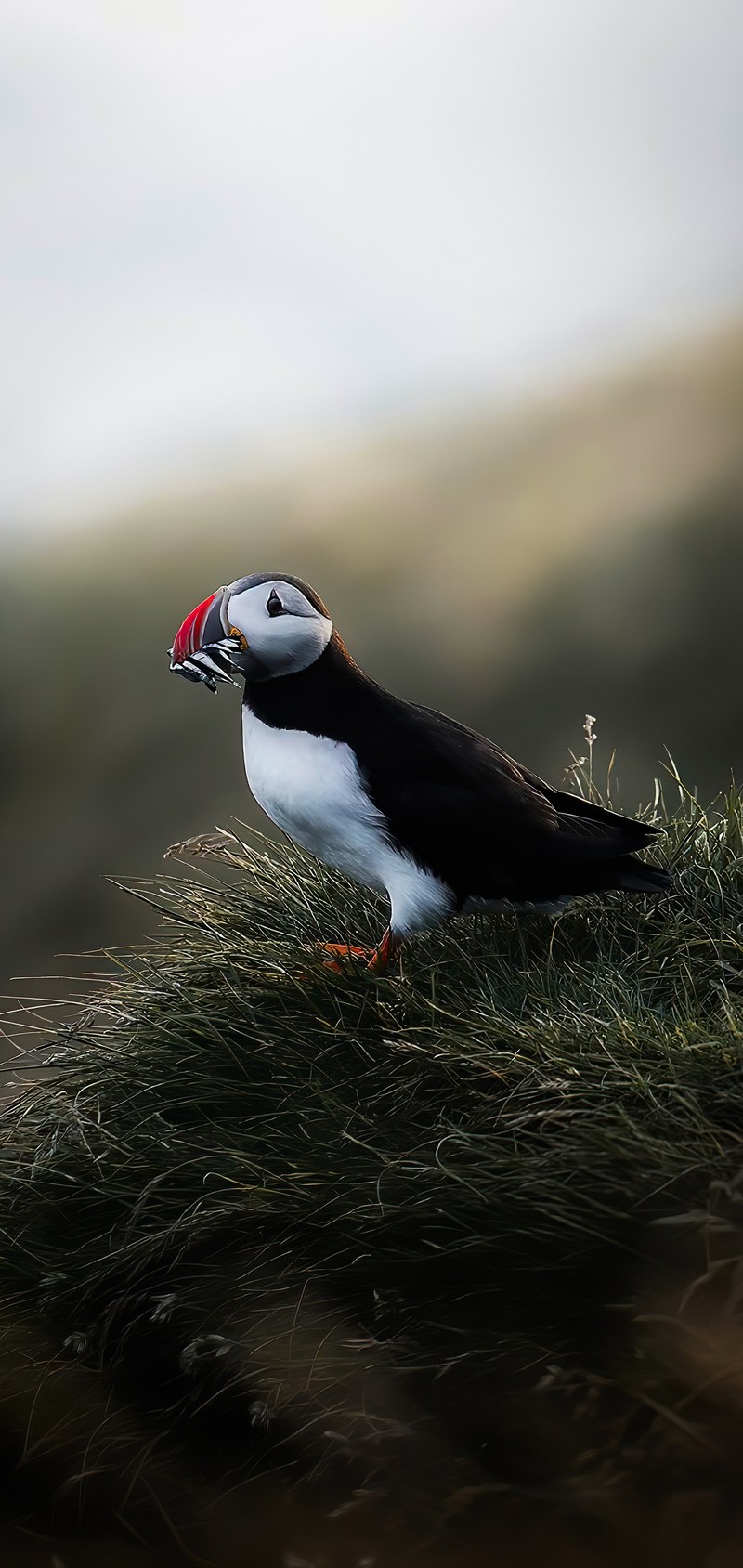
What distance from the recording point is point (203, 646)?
1.75m

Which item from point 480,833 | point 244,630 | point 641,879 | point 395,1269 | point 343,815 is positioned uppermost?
point 244,630

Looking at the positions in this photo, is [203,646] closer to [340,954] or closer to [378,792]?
[378,792]

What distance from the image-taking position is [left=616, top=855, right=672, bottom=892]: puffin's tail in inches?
70.7

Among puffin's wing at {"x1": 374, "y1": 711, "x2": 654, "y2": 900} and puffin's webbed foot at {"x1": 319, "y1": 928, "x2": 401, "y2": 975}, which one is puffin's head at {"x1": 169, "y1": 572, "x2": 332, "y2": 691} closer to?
puffin's wing at {"x1": 374, "y1": 711, "x2": 654, "y2": 900}

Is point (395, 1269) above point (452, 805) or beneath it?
beneath

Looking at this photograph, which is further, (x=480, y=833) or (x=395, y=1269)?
(x=480, y=833)

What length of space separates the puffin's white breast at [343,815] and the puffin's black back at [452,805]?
0.05 ft

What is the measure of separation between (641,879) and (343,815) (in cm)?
46

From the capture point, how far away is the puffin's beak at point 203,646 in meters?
1.75

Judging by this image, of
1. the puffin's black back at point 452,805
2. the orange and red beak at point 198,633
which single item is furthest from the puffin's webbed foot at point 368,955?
the orange and red beak at point 198,633

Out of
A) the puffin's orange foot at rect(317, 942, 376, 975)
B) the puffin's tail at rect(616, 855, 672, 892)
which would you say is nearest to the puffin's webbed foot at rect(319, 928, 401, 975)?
the puffin's orange foot at rect(317, 942, 376, 975)

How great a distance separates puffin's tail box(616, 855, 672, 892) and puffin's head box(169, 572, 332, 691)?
59 centimetres

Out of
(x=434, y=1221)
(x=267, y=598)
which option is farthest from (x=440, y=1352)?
(x=267, y=598)

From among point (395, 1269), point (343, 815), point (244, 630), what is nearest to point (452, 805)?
point (343, 815)
